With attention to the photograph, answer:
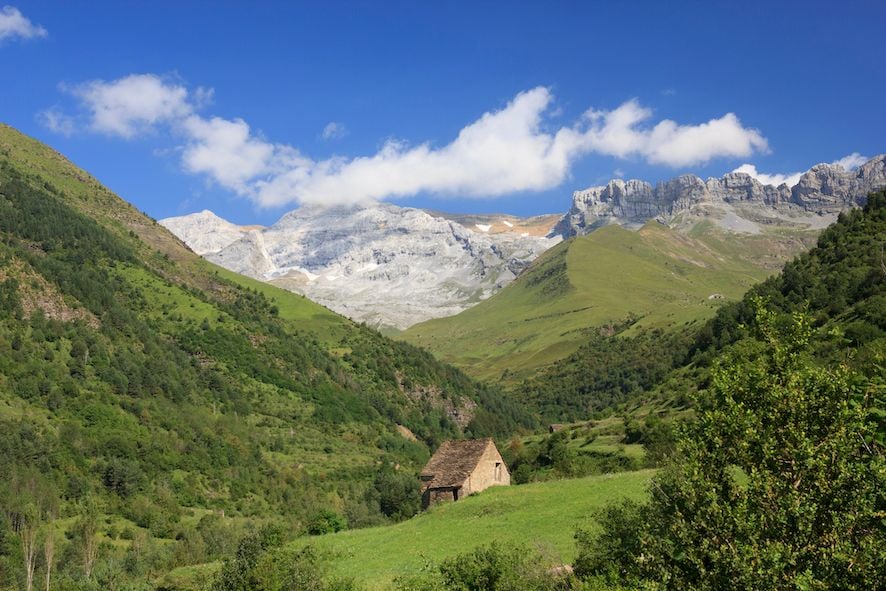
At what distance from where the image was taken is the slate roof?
74.6 metres

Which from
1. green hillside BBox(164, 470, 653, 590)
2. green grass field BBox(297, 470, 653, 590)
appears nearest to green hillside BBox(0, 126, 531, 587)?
green hillside BBox(164, 470, 653, 590)

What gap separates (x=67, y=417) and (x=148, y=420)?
1847cm

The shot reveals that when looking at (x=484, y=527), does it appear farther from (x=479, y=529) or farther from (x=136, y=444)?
(x=136, y=444)

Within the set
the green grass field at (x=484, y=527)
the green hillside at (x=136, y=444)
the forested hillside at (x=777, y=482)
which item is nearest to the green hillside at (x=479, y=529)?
the green grass field at (x=484, y=527)

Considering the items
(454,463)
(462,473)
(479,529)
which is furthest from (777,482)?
(454,463)

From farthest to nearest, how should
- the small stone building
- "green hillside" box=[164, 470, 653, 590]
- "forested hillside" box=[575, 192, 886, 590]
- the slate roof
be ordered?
the slate roof
the small stone building
"green hillside" box=[164, 470, 653, 590]
"forested hillside" box=[575, 192, 886, 590]

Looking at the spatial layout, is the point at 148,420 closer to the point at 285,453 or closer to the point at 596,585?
the point at 285,453

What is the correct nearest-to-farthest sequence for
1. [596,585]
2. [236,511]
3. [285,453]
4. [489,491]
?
[596,585] < [489,491] < [236,511] < [285,453]

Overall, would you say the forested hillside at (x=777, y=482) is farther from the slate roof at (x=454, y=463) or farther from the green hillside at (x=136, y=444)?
the green hillside at (x=136, y=444)

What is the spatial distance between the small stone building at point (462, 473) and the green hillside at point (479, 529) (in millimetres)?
5276

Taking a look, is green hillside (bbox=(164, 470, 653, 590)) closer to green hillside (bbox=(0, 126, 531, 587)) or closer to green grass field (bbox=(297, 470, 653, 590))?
green grass field (bbox=(297, 470, 653, 590))

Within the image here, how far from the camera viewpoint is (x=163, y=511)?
123 m

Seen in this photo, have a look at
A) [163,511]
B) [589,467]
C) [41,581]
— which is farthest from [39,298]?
[589,467]

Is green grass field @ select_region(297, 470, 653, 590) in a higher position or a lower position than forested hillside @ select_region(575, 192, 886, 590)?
lower
